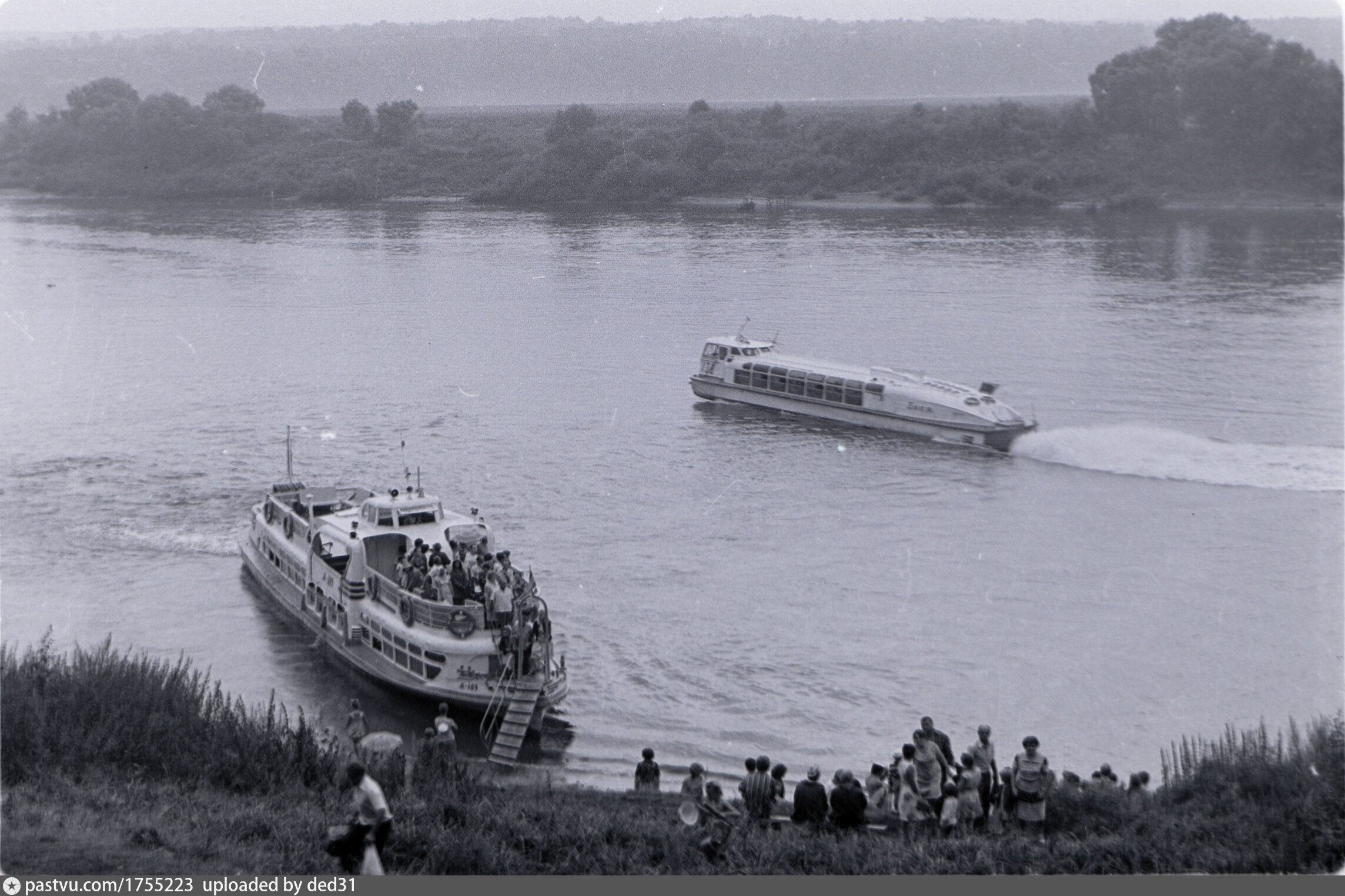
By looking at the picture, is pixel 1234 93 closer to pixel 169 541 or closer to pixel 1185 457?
pixel 1185 457

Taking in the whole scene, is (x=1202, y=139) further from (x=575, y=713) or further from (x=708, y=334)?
(x=575, y=713)

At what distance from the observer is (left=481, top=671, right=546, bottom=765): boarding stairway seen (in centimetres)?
2784

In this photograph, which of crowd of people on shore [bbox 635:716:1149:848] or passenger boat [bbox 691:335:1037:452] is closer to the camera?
crowd of people on shore [bbox 635:716:1149:848]

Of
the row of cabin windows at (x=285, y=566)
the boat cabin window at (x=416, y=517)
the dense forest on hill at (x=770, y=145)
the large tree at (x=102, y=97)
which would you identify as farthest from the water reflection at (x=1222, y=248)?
the large tree at (x=102, y=97)

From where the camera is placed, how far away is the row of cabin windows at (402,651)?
29.3 m

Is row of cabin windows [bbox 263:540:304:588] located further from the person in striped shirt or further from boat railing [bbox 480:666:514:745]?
the person in striped shirt

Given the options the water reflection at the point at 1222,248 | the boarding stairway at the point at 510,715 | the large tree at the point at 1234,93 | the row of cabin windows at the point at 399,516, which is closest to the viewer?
the boarding stairway at the point at 510,715

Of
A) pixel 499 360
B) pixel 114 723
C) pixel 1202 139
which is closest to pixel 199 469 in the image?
pixel 499 360

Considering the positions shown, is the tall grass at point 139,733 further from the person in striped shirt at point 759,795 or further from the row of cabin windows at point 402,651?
the person in striped shirt at point 759,795

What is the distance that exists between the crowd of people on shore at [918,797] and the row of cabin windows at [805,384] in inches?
1395

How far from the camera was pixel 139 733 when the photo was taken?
73.5 ft

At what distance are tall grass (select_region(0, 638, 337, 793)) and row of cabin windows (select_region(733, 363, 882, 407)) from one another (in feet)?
114

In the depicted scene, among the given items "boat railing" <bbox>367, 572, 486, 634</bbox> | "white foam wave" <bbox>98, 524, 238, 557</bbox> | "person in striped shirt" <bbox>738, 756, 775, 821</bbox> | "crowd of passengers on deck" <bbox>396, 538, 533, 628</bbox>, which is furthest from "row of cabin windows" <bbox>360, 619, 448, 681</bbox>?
"white foam wave" <bbox>98, 524, 238, 557</bbox>

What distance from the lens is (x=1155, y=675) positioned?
31.5 m
